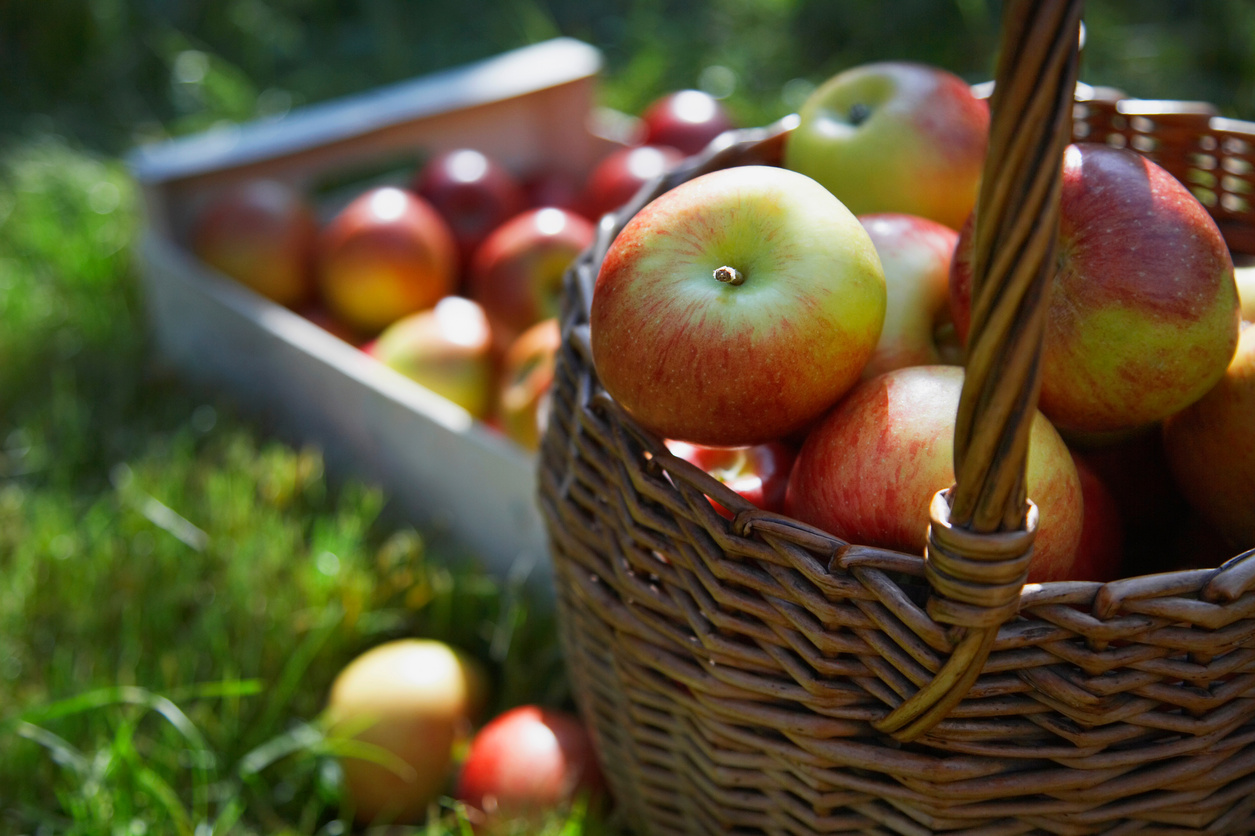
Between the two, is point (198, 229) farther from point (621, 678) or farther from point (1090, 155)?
point (1090, 155)

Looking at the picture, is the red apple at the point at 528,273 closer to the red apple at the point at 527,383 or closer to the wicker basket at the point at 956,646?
the red apple at the point at 527,383

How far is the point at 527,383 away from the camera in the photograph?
1413mm

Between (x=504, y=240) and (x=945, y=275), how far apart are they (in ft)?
3.27

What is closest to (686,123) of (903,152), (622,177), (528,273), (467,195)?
(622,177)

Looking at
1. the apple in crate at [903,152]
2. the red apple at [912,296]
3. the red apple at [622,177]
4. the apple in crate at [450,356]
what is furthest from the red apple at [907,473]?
the red apple at [622,177]

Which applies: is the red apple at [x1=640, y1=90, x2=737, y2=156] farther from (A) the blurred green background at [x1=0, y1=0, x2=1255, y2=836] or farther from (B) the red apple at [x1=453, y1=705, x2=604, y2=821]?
(B) the red apple at [x1=453, y1=705, x2=604, y2=821]

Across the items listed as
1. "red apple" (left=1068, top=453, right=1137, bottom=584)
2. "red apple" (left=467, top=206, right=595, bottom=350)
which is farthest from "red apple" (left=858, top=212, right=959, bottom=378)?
"red apple" (left=467, top=206, right=595, bottom=350)

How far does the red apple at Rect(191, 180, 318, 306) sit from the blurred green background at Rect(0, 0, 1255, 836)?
0.21 meters

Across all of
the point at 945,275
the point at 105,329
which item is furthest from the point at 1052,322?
the point at 105,329

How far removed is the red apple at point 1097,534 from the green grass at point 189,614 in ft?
1.59

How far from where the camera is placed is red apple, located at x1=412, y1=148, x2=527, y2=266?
1900 mm

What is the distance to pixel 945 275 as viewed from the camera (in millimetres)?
832

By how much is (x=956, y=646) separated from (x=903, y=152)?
1.90 feet

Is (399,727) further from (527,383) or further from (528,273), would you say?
(528,273)
